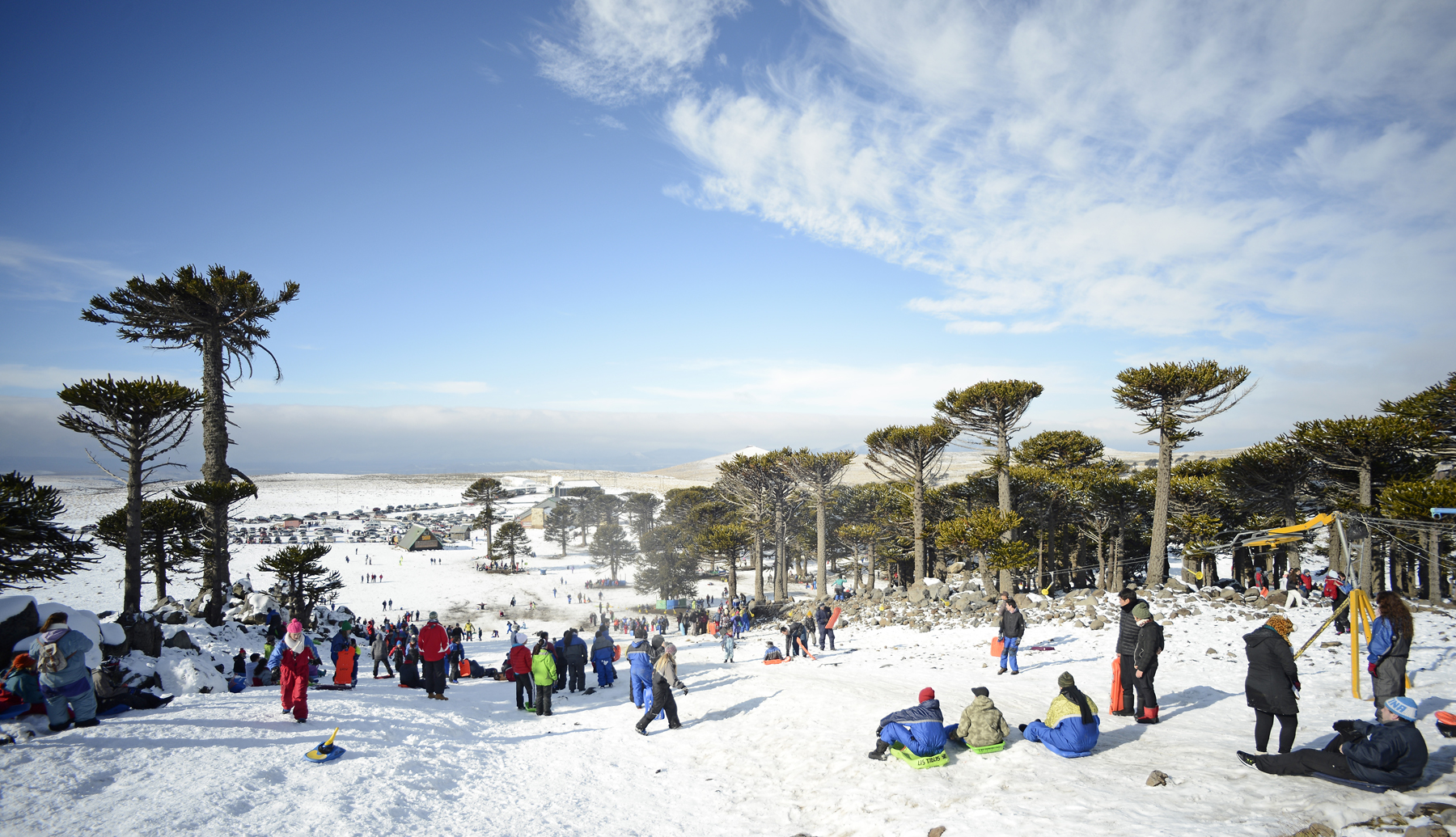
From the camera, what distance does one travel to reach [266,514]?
97.4 m

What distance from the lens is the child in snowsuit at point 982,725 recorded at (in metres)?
7.72

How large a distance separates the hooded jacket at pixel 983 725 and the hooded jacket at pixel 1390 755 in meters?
3.27

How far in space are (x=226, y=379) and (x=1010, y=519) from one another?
29.2m

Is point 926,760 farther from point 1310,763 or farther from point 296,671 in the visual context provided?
point 296,671

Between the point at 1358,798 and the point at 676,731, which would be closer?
the point at 1358,798

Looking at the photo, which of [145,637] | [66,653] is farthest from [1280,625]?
[145,637]

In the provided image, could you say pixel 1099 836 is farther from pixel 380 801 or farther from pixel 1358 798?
pixel 380 801

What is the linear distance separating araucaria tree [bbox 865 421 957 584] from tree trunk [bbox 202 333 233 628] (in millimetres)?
24831

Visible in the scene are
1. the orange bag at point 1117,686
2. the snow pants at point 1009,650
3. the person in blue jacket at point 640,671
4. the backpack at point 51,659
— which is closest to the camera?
the backpack at point 51,659

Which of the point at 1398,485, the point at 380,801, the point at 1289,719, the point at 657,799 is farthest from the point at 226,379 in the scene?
the point at 1398,485

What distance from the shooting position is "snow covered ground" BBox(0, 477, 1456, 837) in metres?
5.75

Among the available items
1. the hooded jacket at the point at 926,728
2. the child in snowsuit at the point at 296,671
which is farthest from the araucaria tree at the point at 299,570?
Result: the hooded jacket at the point at 926,728

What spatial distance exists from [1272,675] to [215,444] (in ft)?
88.2

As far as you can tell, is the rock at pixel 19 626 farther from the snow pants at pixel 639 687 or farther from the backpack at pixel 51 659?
the snow pants at pixel 639 687
